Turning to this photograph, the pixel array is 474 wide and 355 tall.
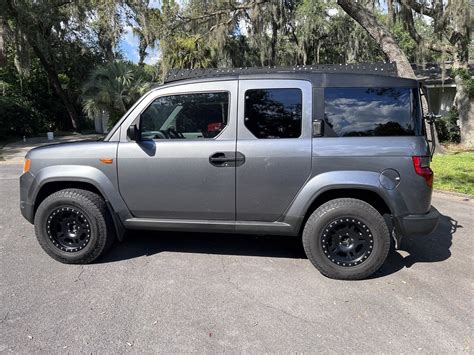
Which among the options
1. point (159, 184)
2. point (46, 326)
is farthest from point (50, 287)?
point (159, 184)

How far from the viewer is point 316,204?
409 cm

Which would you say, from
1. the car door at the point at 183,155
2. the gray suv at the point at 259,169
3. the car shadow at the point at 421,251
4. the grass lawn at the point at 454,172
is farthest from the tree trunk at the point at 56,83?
the car shadow at the point at 421,251

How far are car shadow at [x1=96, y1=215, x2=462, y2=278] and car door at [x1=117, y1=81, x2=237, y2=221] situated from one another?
723 millimetres

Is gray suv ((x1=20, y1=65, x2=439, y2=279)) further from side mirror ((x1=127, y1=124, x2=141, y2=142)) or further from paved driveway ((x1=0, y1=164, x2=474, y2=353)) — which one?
paved driveway ((x1=0, y1=164, x2=474, y2=353))

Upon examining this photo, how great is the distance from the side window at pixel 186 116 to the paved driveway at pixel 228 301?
55.9 inches

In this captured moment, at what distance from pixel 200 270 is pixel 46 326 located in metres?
1.55

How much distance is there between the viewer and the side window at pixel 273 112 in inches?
157

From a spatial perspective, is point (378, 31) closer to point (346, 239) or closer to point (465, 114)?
point (465, 114)

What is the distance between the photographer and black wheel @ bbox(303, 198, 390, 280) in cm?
384

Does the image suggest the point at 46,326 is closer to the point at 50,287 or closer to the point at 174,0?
the point at 50,287

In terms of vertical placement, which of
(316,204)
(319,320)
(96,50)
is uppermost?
(96,50)

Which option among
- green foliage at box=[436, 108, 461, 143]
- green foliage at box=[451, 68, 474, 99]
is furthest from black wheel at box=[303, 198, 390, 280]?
green foliage at box=[436, 108, 461, 143]

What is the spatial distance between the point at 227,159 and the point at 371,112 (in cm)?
150

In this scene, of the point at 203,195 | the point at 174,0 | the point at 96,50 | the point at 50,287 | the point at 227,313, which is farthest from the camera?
the point at 96,50
